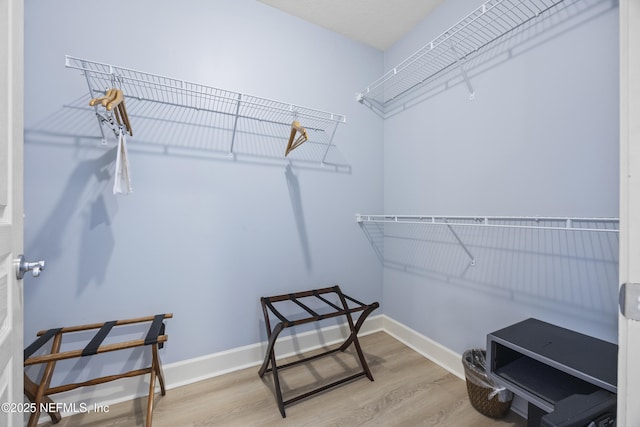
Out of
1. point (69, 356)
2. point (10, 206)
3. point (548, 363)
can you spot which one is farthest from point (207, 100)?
point (548, 363)

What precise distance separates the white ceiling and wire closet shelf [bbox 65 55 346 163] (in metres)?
0.72

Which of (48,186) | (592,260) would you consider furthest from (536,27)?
(48,186)

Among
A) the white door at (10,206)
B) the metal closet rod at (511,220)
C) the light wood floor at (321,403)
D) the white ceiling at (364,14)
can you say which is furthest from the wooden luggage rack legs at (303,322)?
the white ceiling at (364,14)

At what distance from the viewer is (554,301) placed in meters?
1.27

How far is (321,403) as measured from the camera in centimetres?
148

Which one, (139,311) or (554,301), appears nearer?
(554,301)

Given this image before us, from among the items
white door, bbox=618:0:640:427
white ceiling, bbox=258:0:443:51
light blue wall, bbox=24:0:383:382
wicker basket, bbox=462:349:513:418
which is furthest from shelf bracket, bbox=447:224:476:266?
white ceiling, bbox=258:0:443:51

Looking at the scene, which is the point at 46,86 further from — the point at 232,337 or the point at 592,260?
the point at 592,260

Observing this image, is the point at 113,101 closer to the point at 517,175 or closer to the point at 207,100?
the point at 207,100

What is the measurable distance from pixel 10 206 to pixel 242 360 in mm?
1538

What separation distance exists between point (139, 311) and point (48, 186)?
81 cm

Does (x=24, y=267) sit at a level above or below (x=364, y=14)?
below

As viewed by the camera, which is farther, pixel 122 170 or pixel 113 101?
pixel 122 170

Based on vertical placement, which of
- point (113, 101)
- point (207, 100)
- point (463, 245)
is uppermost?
point (207, 100)
